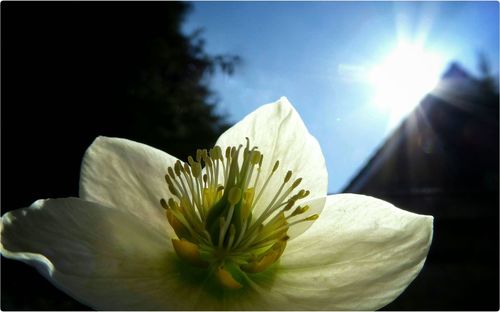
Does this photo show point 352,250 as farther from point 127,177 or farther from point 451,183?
point 451,183

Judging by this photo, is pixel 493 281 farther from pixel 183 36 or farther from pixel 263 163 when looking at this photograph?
pixel 263 163

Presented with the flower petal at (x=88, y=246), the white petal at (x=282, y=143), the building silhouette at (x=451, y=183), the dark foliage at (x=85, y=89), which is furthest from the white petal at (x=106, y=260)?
the dark foliage at (x=85, y=89)

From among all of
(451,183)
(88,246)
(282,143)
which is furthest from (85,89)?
(88,246)

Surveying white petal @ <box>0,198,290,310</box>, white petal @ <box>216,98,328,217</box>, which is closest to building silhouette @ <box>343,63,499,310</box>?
white petal @ <box>216,98,328,217</box>

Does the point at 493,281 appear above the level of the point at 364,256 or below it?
below

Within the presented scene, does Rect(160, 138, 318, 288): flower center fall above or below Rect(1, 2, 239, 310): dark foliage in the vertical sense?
below

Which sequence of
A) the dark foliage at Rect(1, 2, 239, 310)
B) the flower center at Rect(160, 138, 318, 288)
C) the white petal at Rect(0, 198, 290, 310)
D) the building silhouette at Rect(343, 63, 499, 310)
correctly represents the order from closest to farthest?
the white petal at Rect(0, 198, 290, 310) → the flower center at Rect(160, 138, 318, 288) → the building silhouette at Rect(343, 63, 499, 310) → the dark foliage at Rect(1, 2, 239, 310)

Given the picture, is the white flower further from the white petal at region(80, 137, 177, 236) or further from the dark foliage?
the dark foliage

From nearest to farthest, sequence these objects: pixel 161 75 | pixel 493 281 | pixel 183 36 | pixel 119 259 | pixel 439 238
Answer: pixel 119 259 < pixel 493 281 < pixel 439 238 < pixel 161 75 < pixel 183 36

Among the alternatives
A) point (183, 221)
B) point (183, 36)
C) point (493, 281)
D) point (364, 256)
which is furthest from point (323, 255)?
point (183, 36)
